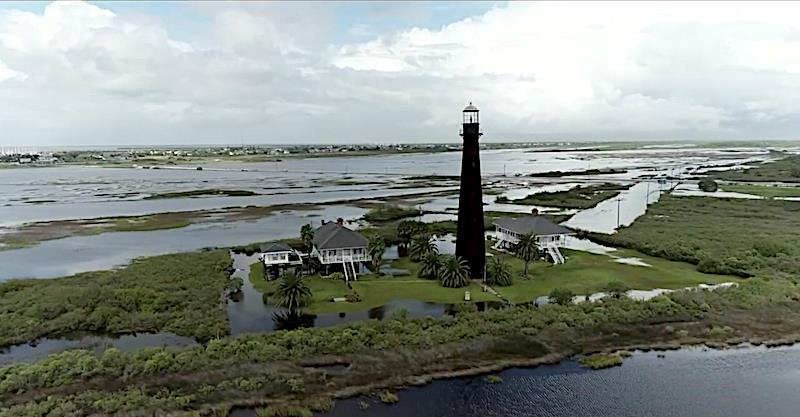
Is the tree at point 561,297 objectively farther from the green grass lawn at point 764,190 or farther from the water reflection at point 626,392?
the green grass lawn at point 764,190

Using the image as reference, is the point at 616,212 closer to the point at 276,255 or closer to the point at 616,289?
the point at 616,289

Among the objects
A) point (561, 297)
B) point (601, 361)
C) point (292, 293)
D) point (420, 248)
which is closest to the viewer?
point (601, 361)

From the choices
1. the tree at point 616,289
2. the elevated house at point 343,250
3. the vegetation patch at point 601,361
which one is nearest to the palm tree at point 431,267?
the elevated house at point 343,250

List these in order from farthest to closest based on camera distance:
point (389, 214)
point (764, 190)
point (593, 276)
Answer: point (764, 190), point (389, 214), point (593, 276)

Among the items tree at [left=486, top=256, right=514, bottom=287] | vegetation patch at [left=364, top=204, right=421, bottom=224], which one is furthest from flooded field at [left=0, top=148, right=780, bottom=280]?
tree at [left=486, top=256, right=514, bottom=287]

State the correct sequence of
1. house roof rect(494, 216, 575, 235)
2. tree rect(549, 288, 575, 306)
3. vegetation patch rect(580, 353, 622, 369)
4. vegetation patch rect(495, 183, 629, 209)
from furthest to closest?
vegetation patch rect(495, 183, 629, 209) < house roof rect(494, 216, 575, 235) < tree rect(549, 288, 575, 306) < vegetation patch rect(580, 353, 622, 369)

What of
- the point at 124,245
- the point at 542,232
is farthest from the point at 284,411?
the point at 124,245

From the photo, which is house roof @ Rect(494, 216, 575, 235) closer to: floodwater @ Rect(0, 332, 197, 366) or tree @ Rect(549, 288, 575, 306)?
tree @ Rect(549, 288, 575, 306)
